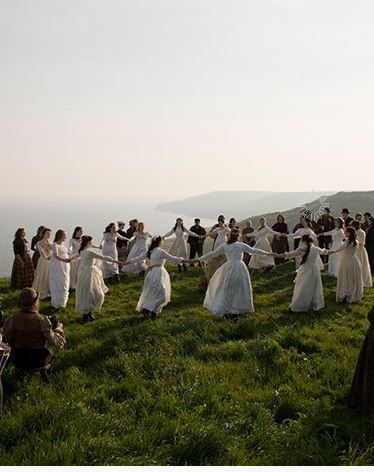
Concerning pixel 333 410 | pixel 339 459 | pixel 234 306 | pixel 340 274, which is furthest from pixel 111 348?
pixel 340 274

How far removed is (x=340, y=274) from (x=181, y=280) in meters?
6.48

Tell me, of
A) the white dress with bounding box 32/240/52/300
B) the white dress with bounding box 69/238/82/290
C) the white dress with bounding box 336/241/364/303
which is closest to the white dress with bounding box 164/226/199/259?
the white dress with bounding box 69/238/82/290

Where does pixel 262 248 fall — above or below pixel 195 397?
above

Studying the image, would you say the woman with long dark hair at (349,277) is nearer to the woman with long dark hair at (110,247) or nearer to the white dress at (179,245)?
→ the white dress at (179,245)

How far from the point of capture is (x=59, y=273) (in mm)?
15258

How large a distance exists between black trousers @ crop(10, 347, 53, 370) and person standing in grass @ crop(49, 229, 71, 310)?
625 centimetres

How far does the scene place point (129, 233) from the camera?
2225cm

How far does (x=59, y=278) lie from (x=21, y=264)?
116 inches

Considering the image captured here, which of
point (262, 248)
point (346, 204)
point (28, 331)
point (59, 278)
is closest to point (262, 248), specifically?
point (262, 248)

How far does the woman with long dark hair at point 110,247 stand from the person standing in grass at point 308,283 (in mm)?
8084

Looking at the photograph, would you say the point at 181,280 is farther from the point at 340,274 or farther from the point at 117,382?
the point at 117,382

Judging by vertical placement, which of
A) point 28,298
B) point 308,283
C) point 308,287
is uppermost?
point 28,298

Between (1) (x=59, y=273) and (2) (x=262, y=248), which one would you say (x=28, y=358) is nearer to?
(1) (x=59, y=273)

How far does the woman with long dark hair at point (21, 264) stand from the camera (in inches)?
672
